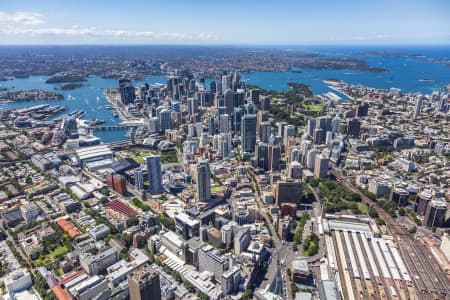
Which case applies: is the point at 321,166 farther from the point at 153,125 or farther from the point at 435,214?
the point at 153,125

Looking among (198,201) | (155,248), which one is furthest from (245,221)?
(155,248)

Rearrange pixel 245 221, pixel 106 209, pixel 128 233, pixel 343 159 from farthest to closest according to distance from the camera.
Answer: pixel 343 159, pixel 106 209, pixel 245 221, pixel 128 233

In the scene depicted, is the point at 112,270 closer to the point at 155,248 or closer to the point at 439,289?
the point at 155,248

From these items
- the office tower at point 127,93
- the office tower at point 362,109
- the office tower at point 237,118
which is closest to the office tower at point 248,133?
the office tower at point 237,118

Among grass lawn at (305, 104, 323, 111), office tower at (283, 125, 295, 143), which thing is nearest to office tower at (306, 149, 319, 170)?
office tower at (283, 125, 295, 143)

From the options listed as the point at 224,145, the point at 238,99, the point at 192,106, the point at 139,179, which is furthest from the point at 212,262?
the point at 238,99

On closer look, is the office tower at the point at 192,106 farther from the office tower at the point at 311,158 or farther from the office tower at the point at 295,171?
the office tower at the point at 295,171
